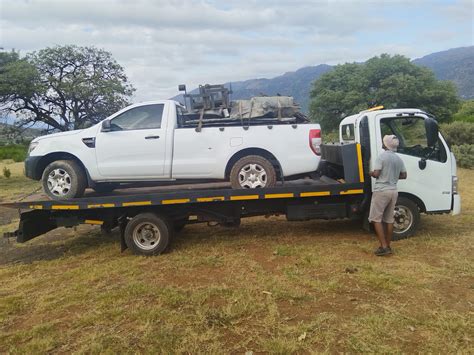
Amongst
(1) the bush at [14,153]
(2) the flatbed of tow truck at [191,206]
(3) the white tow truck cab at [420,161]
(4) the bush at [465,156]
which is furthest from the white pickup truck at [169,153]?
(1) the bush at [14,153]

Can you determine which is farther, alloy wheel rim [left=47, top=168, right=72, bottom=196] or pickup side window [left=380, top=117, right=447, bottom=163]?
pickup side window [left=380, top=117, right=447, bottom=163]

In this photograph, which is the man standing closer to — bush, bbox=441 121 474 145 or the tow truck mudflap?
the tow truck mudflap

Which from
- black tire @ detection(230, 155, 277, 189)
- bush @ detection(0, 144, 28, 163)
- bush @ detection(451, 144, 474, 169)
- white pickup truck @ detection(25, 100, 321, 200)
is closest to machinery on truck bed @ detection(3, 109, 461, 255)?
black tire @ detection(230, 155, 277, 189)

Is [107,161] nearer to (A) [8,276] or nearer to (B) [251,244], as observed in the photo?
(A) [8,276]

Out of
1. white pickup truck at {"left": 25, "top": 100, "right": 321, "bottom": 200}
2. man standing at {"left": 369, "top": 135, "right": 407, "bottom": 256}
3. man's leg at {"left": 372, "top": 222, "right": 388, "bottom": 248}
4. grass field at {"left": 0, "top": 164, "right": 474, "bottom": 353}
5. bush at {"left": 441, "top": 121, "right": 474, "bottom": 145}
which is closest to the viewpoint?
grass field at {"left": 0, "top": 164, "right": 474, "bottom": 353}

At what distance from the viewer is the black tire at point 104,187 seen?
6.66m

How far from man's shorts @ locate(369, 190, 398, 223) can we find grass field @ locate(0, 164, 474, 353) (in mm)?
540

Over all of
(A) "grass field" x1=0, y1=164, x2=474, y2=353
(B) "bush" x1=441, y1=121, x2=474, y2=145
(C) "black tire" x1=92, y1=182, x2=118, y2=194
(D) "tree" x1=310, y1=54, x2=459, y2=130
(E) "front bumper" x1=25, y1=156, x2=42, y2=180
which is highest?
(D) "tree" x1=310, y1=54, x2=459, y2=130

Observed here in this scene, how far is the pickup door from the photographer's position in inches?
238

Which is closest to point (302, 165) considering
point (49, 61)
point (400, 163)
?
point (400, 163)

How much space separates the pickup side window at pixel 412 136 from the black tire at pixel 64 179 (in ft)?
15.3

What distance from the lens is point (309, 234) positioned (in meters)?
7.02

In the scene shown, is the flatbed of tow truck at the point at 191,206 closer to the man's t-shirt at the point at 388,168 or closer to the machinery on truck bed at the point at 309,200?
the machinery on truck bed at the point at 309,200

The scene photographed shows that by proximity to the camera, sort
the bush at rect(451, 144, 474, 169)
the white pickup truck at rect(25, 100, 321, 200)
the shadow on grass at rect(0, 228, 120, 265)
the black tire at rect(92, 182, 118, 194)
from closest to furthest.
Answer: the white pickup truck at rect(25, 100, 321, 200) → the shadow on grass at rect(0, 228, 120, 265) → the black tire at rect(92, 182, 118, 194) → the bush at rect(451, 144, 474, 169)
